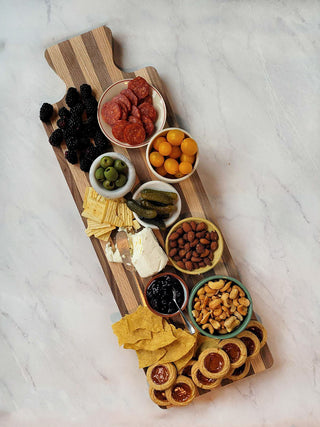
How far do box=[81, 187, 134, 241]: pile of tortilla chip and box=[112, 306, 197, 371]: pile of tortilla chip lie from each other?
46 centimetres

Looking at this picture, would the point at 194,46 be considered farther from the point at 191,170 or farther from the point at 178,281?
the point at 178,281

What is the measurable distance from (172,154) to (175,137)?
90 millimetres

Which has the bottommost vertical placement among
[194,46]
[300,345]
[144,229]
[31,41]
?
[300,345]

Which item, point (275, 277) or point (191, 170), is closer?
point (191, 170)

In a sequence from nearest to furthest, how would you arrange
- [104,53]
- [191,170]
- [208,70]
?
[191,170] < [104,53] < [208,70]

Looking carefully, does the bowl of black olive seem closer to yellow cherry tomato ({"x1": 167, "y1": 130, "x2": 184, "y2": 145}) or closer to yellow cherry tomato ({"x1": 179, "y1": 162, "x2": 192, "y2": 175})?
yellow cherry tomato ({"x1": 179, "y1": 162, "x2": 192, "y2": 175})

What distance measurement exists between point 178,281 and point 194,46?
1.37 metres

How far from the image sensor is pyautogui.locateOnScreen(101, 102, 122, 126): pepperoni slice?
6.68 feet

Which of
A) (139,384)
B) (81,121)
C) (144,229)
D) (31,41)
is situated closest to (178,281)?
(144,229)

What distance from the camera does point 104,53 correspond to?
2.18 m

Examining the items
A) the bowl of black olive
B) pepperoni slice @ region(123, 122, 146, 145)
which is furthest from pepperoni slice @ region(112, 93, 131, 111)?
the bowl of black olive

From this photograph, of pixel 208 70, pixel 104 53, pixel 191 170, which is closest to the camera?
pixel 191 170

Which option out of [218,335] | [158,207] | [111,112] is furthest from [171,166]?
[218,335]

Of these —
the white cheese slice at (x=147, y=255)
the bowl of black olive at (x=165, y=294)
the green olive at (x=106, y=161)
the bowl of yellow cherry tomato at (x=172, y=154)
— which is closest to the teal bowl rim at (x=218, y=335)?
the bowl of black olive at (x=165, y=294)
